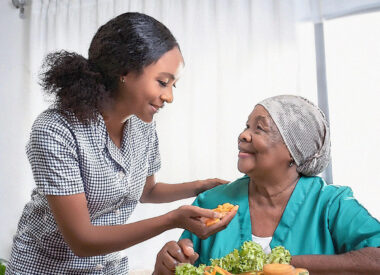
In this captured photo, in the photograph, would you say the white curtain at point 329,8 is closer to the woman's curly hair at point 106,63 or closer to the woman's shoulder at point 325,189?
the woman's shoulder at point 325,189

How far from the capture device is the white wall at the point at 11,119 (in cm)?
407

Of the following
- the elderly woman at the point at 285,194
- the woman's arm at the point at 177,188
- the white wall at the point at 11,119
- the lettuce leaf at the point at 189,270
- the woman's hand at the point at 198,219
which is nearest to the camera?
the lettuce leaf at the point at 189,270

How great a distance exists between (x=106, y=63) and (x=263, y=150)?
2.14 ft

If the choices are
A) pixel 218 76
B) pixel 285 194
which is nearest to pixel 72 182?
pixel 285 194

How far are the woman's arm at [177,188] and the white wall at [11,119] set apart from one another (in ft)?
7.72

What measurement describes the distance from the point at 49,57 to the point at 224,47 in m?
1.84

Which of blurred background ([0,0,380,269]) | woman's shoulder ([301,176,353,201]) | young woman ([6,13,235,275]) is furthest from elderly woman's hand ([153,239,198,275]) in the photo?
blurred background ([0,0,380,269])

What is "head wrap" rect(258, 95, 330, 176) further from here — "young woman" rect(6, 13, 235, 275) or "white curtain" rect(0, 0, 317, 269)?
"white curtain" rect(0, 0, 317, 269)

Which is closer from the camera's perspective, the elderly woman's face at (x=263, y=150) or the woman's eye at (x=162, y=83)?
the woman's eye at (x=162, y=83)

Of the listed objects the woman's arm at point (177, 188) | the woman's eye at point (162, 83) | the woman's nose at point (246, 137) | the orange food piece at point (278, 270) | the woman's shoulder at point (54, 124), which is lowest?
the woman's arm at point (177, 188)

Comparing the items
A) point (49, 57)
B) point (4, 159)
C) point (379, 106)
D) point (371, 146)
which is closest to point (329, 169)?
point (371, 146)

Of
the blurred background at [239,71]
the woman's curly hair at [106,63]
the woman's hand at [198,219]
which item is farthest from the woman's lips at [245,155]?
the blurred background at [239,71]

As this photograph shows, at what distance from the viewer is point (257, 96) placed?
3207mm

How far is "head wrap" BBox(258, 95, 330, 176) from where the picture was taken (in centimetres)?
172
